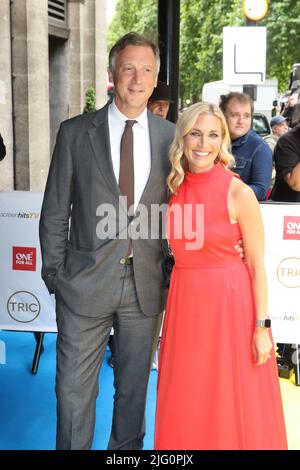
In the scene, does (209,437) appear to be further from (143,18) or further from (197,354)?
(143,18)

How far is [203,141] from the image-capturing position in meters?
2.79

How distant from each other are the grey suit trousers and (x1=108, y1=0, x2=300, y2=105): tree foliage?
22618 millimetres

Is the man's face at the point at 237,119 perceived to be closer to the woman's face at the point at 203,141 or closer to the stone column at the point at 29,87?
the woman's face at the point at 203,141

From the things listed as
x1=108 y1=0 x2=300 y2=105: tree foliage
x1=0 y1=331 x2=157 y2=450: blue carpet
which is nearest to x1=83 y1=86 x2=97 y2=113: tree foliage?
x1=108 y1=0 x2=300 y2=105: tree foliage

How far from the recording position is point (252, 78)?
7043 millimetres

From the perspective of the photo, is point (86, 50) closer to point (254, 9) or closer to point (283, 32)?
point (254, 9)

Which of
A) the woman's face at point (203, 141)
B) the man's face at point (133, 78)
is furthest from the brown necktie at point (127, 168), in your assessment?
the woman's face at point (203, 141)

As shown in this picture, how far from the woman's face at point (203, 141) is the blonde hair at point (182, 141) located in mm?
21

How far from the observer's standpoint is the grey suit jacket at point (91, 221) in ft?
9.52

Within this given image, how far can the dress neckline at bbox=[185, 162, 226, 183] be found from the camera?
2.86 m

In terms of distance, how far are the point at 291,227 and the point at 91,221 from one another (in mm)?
2186

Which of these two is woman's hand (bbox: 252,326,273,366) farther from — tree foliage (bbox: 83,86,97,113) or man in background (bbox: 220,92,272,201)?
tree foliage (bbox: 83,86,97,113)

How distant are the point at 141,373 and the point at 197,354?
15.6 inches

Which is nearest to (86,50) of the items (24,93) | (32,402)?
(24,93)
